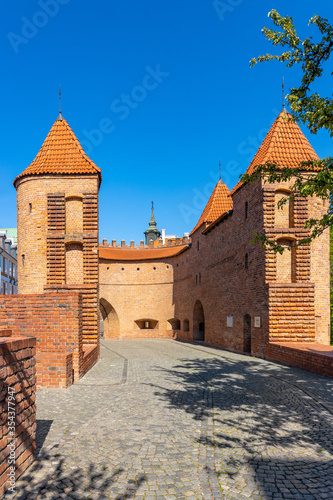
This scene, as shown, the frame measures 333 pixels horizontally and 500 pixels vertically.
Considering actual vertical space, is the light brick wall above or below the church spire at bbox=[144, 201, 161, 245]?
below

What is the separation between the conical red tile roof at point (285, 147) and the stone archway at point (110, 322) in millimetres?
20590

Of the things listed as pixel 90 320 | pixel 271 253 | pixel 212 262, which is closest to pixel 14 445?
pixel 90 320

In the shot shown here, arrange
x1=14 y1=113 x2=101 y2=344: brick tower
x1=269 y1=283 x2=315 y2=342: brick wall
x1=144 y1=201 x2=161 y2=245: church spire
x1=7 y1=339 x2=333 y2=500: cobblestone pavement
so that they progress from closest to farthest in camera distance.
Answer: x1=7 y1=339 x2=333 y2=500: cobblestone pavement, x1=269 y1=283 x2=315 y2=342: brick wall, x1=14 y1=113 x2=101 y2=344: brick tower, x1=144 y1=201 x2=161 y2=245: church spire

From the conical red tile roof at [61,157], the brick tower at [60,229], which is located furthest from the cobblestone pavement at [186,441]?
the conical red tile roof at [61,157]

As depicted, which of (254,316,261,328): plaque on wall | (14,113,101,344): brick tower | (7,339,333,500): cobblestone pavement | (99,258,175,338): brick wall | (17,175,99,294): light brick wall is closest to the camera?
(7,339,333,500): cobblestone pavement

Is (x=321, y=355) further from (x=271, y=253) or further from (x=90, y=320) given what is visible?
(x=90, y=320)

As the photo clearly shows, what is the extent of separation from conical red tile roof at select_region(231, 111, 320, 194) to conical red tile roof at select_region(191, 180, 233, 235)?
7.68m

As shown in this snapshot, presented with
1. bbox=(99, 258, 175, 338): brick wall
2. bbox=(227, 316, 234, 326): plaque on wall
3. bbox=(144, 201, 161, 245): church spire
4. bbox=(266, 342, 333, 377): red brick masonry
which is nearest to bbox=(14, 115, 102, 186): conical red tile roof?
bbox=(227, 316, 234, 326): plaque on wall

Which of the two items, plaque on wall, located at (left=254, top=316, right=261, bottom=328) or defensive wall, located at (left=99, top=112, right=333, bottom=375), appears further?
plaque on wall, located at (left=254, top=316, right=261, bottom=328)

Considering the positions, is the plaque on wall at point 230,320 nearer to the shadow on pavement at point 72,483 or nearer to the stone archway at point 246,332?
the stone archway at point 246,332

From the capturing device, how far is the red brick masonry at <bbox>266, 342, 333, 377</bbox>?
9180mm

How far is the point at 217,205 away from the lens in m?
24.6

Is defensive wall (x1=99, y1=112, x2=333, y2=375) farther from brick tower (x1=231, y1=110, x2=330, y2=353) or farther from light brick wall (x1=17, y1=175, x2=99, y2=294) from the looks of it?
light brick wall (x1=17, y1=175, x2=99, y2=294)

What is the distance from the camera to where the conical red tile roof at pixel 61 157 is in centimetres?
1470
